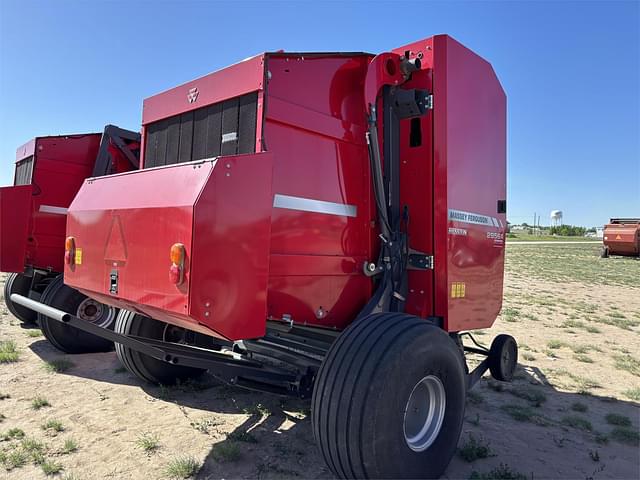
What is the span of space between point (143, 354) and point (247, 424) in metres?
1.44

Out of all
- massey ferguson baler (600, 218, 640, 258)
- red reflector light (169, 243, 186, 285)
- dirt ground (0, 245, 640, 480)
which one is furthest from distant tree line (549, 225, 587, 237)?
red reflector light (169, 243, 186, 285)

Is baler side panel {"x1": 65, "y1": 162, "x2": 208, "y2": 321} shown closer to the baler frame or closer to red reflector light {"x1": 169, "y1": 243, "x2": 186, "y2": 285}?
red reflector light {"x1": 169, "y1": 243, "x2": 186, "y2": 285}

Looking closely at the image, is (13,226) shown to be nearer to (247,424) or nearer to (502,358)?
(247,424)

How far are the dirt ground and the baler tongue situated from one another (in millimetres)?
1255

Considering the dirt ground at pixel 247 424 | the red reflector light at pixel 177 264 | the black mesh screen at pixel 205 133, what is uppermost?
the black mesh screen at pixel 205 133

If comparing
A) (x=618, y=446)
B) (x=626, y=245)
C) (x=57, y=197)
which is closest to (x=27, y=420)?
(x=57, y=197)

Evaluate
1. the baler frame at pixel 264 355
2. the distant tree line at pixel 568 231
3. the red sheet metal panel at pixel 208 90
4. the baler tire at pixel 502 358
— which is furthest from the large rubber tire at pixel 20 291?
the distant tree line at pixel 568 231

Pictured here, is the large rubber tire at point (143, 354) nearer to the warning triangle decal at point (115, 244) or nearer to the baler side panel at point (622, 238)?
the warning triangle decal at point (115, 244)

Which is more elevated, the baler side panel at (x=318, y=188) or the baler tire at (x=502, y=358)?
the baler side panel at (x=318, y=188)

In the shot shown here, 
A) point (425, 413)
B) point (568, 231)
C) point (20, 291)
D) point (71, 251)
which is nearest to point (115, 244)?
point (71, 251)

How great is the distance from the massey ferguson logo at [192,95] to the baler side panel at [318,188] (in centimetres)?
80

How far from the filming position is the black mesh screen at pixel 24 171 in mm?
6828

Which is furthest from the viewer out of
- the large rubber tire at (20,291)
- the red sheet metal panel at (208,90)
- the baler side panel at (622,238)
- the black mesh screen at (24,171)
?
the baler side panel at (622,238)

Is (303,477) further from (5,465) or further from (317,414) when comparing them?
(5,465)
